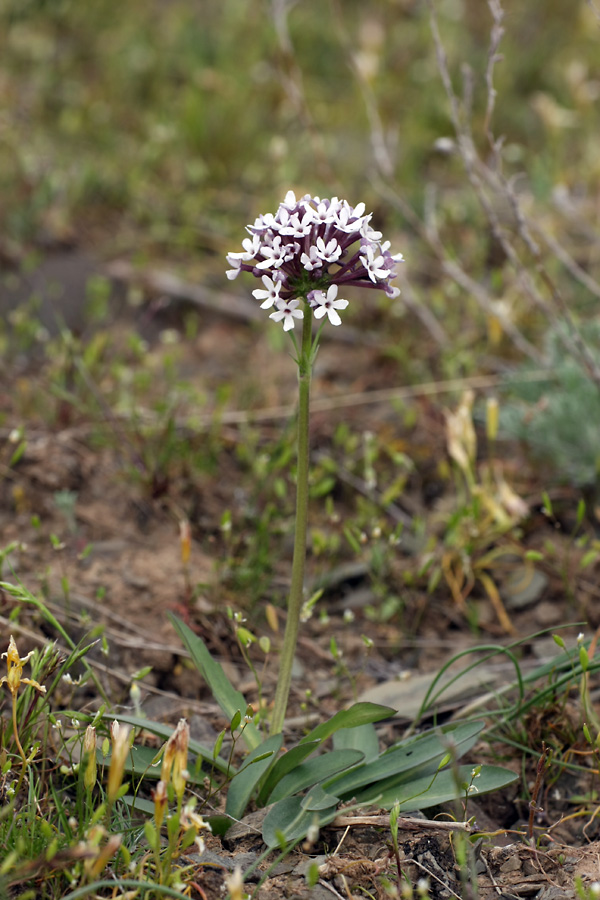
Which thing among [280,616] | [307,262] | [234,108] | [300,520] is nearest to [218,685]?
[300,520]

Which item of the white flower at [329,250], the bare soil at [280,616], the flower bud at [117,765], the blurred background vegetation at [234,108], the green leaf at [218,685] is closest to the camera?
the flower bud at [117,765]

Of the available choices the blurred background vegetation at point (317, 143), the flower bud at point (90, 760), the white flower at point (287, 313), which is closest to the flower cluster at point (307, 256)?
the white flower at point (287, 313)

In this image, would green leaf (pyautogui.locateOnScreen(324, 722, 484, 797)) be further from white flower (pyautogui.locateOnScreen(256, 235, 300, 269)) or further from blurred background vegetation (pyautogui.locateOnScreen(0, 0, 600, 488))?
blurred background vegetation (pyautogui.locateOnScreen(0, 0, 600, 488))

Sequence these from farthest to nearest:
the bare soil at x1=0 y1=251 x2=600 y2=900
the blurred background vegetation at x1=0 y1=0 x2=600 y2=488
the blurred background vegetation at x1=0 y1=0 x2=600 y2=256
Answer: the blurred background vegetation at x1=0 y1=0 x2=600 y2=256, the blurred background vegetation at x1=0 y1=0 x2=600 y2=488, the bare soil at x1=0 y1=251 x2=600 y2=900

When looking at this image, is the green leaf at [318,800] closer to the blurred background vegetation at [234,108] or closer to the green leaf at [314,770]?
the green leaf at [314,770]

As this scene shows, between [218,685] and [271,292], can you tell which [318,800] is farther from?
[271,292]

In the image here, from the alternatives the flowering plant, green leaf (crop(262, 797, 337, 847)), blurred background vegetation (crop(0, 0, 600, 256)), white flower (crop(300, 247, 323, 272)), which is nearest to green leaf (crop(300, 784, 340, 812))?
green leaf (crop(262, 797, 337, 847))

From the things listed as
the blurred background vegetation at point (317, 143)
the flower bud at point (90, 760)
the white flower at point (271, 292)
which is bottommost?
the flower bud at point (90, 760)
